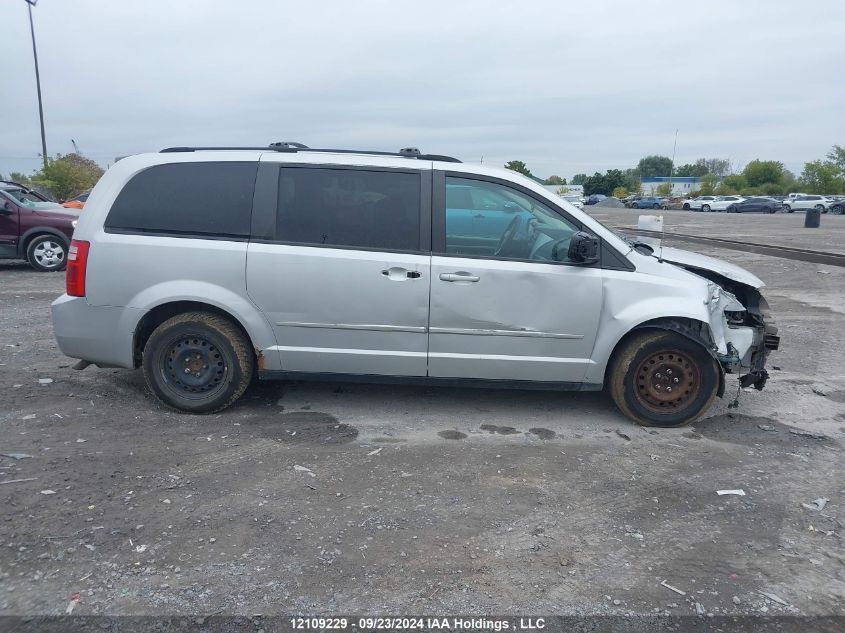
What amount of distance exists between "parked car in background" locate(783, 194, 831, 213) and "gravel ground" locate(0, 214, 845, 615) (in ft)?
186

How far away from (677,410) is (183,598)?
3.74 metres

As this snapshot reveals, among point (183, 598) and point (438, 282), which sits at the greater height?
point (438, 282)

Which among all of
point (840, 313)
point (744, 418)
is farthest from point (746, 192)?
point (744, 418)

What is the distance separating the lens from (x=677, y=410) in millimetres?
5148

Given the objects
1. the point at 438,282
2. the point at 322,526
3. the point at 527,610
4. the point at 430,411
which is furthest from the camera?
the point at 430,411

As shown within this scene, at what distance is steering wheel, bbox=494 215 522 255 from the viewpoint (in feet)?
16.4

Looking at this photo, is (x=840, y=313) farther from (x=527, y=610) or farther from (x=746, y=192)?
(x=746, y=192)

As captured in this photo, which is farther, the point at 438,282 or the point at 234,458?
the point at 438,282

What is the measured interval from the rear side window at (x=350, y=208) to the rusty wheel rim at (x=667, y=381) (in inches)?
78.6

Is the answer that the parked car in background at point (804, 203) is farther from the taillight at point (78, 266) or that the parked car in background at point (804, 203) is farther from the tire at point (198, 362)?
the taillight at point (78, 266)

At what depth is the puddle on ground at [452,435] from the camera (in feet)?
16.0

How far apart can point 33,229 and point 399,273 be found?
1045cm

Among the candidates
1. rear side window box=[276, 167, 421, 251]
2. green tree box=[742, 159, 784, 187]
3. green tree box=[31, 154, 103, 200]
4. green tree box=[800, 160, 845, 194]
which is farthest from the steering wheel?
green tree box=[742, 159, 784, 187]

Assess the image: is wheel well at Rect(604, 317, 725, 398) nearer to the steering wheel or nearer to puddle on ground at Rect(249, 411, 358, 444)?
the steering wheel
